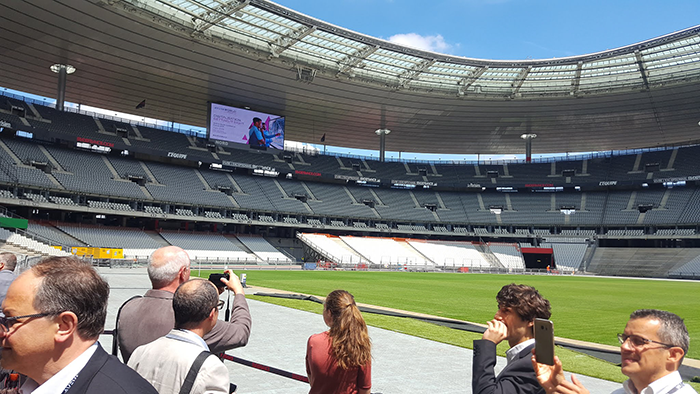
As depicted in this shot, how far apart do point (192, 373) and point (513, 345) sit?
8.03 ft

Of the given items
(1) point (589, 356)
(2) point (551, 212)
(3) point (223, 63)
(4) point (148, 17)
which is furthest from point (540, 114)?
(1) point (589, 356)

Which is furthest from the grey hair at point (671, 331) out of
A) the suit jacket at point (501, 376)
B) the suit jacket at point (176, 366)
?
the suit jacket at point (176, 366)

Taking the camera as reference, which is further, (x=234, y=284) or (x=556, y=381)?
(x=234, y=284)

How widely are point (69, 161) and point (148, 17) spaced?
82.2ft

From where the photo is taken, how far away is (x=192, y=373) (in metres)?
2.98

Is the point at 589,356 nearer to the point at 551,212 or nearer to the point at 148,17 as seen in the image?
the point at 148,17

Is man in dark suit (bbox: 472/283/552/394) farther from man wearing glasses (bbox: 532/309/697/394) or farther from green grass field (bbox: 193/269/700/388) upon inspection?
green grass field (bbox: 193/269/700/388)

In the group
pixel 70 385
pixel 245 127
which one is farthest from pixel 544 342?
pixel 245 127

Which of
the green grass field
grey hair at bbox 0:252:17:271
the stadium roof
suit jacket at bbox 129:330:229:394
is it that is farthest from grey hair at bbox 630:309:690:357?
the stadium roof

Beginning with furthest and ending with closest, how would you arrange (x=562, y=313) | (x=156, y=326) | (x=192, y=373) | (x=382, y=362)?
1. (x=562, y=313)
2. (x=382, y=362)
3. (x=156, y=326)
4. (x=192, y=373)

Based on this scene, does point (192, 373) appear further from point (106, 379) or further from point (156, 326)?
point (156, 326)

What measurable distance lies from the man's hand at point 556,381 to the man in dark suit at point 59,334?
2073 millimetres

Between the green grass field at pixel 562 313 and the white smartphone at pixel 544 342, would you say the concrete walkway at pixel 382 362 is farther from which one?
the white smartphone at pixel 544 342

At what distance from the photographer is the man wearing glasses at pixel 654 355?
2.80m
